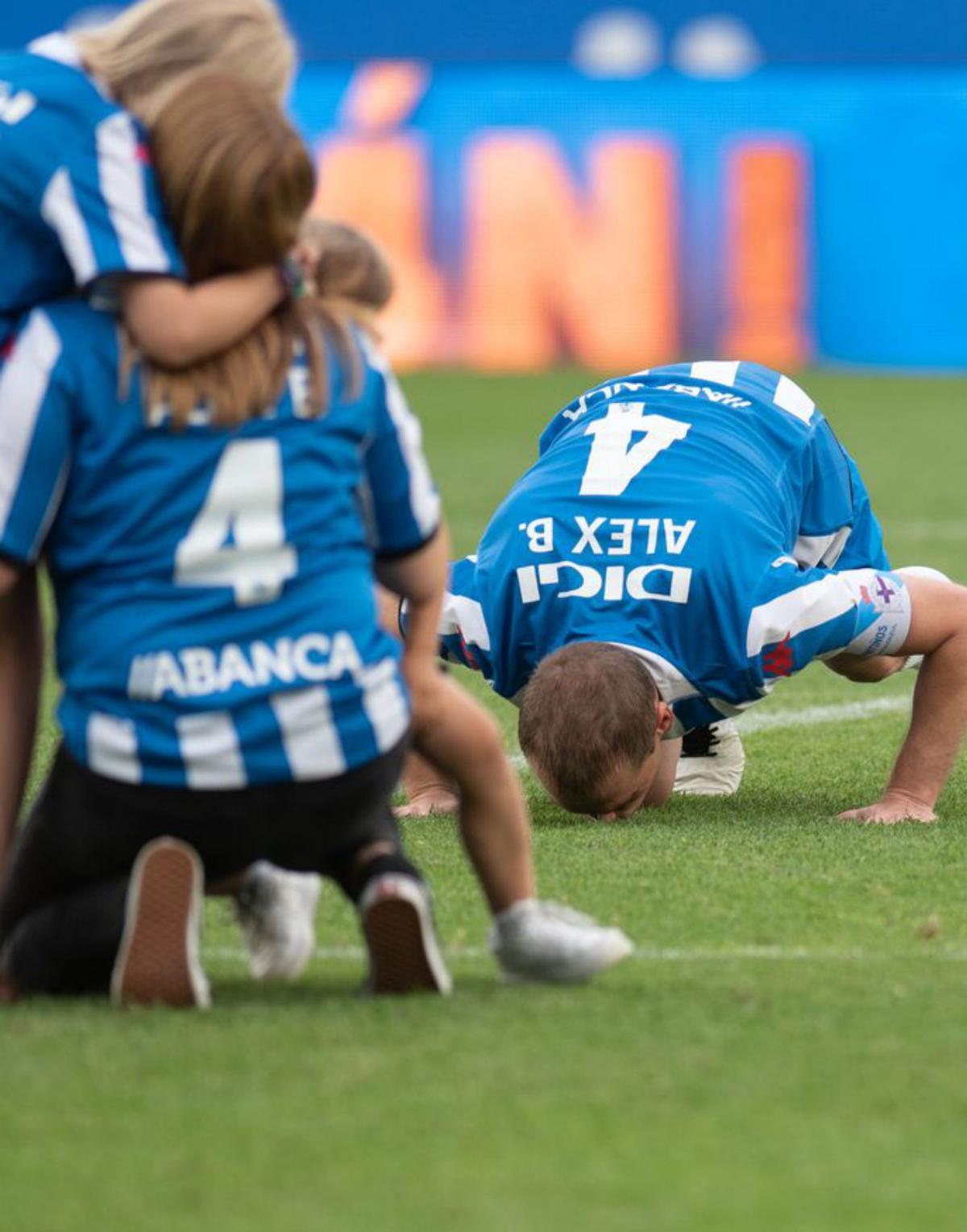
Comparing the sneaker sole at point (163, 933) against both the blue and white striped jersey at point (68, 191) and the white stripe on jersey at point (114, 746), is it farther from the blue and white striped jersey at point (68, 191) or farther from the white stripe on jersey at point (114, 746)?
the blue and white striped jersey at point (68, 191)

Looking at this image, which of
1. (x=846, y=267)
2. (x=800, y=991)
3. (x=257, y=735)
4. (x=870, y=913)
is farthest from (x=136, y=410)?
(x=846, y=267)

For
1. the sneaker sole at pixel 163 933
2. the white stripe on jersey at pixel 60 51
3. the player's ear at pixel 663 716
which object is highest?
the white stripe on jersey at pixel 60 51

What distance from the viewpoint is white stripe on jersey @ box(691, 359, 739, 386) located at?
18.4 ft

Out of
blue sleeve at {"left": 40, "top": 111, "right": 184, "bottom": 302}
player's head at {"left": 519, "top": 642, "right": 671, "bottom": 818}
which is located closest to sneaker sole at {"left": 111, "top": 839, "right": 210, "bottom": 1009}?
blue sleeve at {"left": 40, "top": 111, "right": 184, "bottom": 302}

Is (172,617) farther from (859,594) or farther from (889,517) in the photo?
(889,517)

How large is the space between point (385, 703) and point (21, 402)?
0.62 m

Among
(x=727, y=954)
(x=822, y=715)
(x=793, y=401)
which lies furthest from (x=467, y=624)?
(x=822, y=715)

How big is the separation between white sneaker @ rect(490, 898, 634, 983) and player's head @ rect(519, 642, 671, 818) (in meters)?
1.10

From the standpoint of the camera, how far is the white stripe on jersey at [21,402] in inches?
127

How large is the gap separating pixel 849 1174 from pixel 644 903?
5.09 ft

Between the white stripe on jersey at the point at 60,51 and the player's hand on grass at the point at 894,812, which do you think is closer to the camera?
the white stripe on jersey at the point at 60,51

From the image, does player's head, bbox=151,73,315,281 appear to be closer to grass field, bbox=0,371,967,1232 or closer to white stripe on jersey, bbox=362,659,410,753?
white stripe on jersey, bbox=362,659,410,753

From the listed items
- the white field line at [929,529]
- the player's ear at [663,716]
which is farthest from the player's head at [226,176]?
the white field line at [929,529]

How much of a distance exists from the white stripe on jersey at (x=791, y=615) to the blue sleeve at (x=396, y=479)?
1.35 metres
